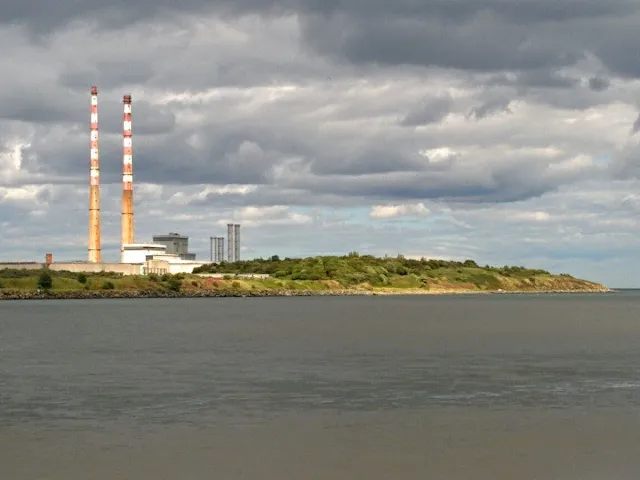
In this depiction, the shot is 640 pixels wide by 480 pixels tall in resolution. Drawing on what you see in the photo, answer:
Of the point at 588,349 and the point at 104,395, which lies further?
the point at 588,349

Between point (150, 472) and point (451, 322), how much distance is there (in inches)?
3882

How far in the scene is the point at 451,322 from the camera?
12531 cm

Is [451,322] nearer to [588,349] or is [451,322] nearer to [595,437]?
[588,349]

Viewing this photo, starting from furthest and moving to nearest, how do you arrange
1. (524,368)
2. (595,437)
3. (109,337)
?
(109,337) < (524,368) < (595,437)

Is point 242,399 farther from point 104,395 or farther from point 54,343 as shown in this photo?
point 54,343

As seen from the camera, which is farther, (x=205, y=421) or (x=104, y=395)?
(x=104, y=395)

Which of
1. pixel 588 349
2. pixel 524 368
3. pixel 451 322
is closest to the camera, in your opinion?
pixel 524 368

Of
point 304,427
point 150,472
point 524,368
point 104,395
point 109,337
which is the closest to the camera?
point 150,472

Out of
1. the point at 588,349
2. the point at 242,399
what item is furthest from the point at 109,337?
the point at 242,399

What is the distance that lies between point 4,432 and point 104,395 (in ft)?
36.7

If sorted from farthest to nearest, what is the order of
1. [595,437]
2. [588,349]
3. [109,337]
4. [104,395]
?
[109,337]
[588,349]
[104,395]
[595,437]

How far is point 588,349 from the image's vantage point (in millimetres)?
77000

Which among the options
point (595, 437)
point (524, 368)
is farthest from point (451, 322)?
point (595, 437)

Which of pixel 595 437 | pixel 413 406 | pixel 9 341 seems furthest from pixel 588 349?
pixel 9 341
